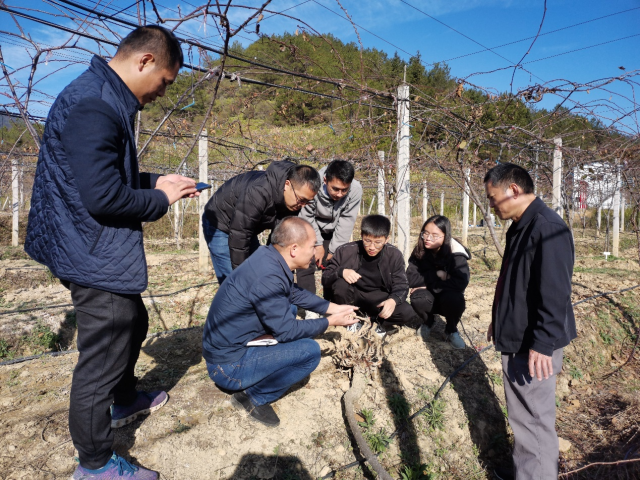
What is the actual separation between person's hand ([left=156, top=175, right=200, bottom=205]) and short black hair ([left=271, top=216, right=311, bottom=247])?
594 mm

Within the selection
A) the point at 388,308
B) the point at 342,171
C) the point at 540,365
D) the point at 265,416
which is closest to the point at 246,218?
the point at 342,171

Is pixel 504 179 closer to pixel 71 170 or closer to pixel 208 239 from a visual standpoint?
pixel 71 170

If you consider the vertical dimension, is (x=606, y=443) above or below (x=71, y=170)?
below

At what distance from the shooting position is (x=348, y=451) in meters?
2.23

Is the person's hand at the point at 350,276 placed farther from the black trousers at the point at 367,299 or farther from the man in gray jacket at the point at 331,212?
the man in gray jacket at the point at 331,212

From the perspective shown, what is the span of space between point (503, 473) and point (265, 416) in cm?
138

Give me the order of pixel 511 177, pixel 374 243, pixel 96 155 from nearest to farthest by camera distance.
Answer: pixel 96 155 → pixel 511 177 → pixel 374 243

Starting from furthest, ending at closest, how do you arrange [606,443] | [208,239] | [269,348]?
[208,239] → [606,443] → [269,348]

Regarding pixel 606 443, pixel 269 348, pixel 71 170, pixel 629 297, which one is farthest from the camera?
pixel 629 297

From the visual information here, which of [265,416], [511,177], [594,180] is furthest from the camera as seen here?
[594,180]

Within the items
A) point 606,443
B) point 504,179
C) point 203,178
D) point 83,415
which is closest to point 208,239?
point 83,415

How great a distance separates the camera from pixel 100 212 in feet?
4.59

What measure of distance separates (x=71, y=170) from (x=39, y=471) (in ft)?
4.72

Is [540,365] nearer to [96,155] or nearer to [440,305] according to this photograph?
[440,305]
